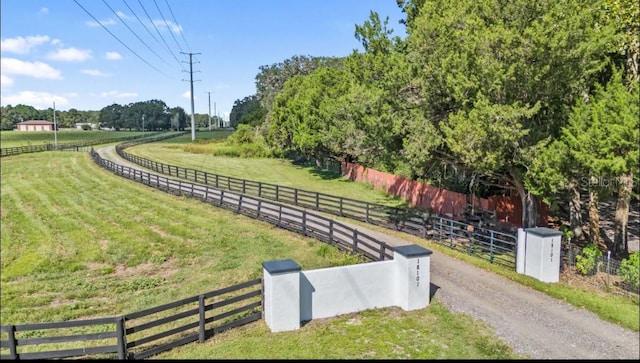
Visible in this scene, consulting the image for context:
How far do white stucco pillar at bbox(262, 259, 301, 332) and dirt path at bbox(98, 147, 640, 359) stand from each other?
3604 mm

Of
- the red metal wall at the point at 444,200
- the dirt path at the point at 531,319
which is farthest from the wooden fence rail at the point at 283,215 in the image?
the red metal wall at the point at 444,200

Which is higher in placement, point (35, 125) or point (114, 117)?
point (114, 117)

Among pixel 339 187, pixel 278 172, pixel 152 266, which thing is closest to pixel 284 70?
pixel 278 172

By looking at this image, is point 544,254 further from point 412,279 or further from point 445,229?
point 445,229

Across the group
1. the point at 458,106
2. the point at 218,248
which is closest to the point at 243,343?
the point at 218,248

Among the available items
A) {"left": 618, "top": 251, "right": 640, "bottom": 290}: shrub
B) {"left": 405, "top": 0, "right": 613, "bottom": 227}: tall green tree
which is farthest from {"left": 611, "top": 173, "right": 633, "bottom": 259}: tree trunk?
{"left": 618, "top": 251, "right": 640, "bottom": 290}: shrub

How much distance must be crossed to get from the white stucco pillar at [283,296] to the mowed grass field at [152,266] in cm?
27

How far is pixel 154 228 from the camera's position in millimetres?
→ 19016

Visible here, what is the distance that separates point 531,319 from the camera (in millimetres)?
9227

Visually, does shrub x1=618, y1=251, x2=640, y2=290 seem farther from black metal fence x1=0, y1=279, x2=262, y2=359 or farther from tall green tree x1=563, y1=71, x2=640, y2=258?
black metal fence x1=0, y1=279, x2=262, y2=359

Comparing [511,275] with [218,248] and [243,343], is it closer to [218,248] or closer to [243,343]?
[243,343]

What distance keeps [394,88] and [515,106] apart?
5.26 m

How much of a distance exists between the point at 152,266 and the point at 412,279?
9285mm

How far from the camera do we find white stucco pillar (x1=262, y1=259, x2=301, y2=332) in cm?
894
